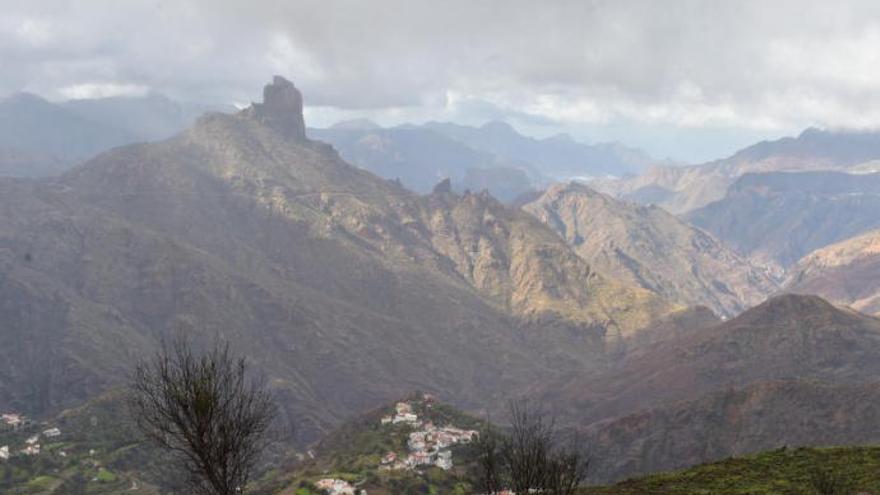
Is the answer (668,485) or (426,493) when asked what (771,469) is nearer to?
(668,485)

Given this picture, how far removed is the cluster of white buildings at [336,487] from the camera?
6126 inches

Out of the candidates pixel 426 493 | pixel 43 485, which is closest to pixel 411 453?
pixel 426 493

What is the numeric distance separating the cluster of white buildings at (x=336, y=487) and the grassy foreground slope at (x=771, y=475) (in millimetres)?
91836

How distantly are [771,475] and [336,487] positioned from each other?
362ft

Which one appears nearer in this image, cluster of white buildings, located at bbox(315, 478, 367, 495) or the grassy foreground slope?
the grassy foreground slope

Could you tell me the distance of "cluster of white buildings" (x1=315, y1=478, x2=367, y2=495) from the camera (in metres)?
156

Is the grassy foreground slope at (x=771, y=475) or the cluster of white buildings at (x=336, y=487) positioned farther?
the cluster of white buildings at (x=336, y=487)

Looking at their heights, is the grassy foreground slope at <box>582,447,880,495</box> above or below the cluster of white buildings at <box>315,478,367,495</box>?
above

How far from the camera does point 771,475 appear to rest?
68.2m

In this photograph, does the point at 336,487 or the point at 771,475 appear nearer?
the point at 771,475

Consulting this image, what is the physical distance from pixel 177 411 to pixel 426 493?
13289 centimetres

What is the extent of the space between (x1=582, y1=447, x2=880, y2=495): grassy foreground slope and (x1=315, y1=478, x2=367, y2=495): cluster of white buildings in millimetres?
91836

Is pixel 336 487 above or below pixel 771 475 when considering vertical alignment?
below

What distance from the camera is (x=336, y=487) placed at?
161 meters
